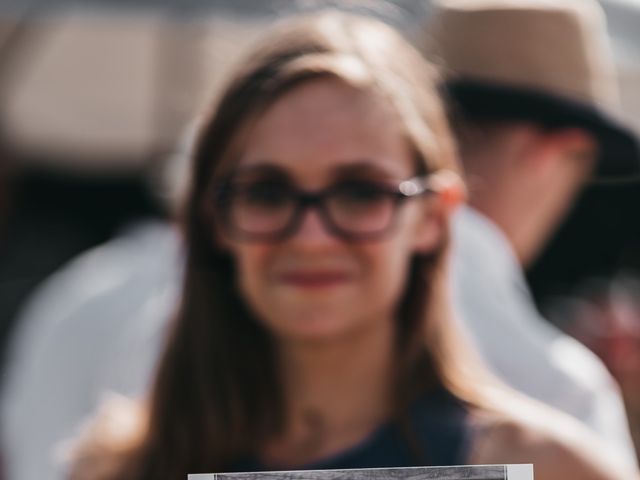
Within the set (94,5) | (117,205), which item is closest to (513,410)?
(94,5)

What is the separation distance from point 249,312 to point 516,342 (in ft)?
1.55

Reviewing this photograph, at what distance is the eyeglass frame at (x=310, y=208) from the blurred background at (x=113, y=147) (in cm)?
188

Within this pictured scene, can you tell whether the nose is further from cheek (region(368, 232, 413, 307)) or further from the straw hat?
the straw hat

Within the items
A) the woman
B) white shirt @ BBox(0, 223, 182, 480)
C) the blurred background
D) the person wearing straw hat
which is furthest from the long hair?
the blurred background

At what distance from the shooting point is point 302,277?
1.06 metres

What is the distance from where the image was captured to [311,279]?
41.7 inches

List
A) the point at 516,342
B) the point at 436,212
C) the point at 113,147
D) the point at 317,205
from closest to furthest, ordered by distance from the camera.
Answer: the point at 317,205 < the point at 436,212 < the point at 516,342 < the point at 113,147

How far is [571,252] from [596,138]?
1442 millimetres

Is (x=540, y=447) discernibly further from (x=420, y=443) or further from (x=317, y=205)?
(x=317, y=205)

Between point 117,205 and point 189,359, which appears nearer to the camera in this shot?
point 189,359

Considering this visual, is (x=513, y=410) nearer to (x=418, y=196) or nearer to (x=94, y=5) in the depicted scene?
(x=418, y=196)

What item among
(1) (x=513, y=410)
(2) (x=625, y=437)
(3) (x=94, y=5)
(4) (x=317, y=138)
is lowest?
(2) (x=625, y=437)

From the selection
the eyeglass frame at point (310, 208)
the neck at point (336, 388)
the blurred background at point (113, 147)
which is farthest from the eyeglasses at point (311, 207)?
the blurred background at point (113, 147)

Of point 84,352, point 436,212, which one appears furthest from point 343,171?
point 84,352
